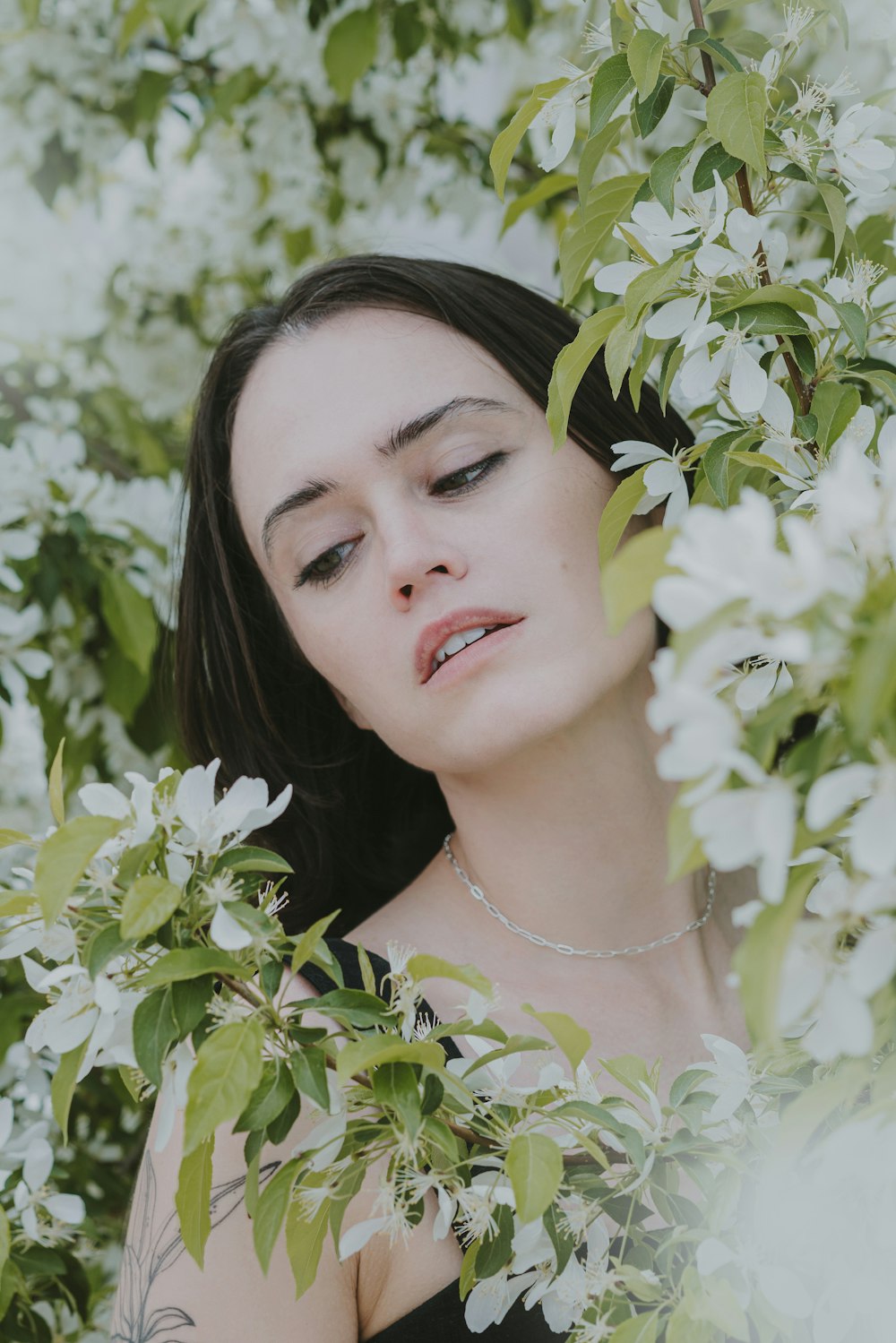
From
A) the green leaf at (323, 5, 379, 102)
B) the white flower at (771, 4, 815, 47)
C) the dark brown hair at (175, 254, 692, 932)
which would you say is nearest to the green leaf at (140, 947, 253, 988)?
the white flower at (771, 4, 815, 47)

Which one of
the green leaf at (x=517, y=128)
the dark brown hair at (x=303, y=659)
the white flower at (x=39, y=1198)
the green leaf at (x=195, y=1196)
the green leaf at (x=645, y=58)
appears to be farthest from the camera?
the dark brown hair at (x=303, y=659)

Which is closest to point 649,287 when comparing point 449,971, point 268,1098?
point 449,971

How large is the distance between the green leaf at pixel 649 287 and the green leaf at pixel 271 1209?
0.63 m

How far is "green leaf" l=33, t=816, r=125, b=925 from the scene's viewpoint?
750 millimetres

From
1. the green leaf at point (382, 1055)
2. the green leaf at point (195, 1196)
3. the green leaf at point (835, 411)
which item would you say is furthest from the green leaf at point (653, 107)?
the green leaf at point (195, 1196)

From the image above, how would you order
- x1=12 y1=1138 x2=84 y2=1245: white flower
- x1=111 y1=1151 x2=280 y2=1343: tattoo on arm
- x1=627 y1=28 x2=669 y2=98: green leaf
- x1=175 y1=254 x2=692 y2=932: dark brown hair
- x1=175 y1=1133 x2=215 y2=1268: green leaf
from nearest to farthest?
x1=175 y1=1133 x2=215 y2=1268: green leaf < x1=627 y1=28 x2=669 y2=98: green leaf < x1=111 y1=1151 x2=280 y2=1343: tattoo on arm < x1=12 y1=1138 x2=84 y2=1245: white flower < x1=175 y1=254 x2=692 y2=932: dark brown hair

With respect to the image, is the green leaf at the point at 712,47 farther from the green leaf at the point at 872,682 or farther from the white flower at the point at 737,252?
the green leaf at the point at 872,682

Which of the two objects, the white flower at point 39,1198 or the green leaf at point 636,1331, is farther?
the white flower at point 39,1198

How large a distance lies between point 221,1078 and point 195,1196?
14cm

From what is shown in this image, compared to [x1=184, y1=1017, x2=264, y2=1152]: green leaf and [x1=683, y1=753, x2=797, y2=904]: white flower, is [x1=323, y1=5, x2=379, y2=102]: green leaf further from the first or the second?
[x1=683, y1=753, x2=797, y2=904]: white flower

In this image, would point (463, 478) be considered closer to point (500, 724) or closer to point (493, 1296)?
point (500, 724)

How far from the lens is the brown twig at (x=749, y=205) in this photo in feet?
3.43

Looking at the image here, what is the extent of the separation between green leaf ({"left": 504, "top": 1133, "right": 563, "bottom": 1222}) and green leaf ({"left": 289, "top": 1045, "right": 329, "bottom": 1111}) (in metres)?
0.12

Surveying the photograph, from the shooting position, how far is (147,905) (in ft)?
2.57
